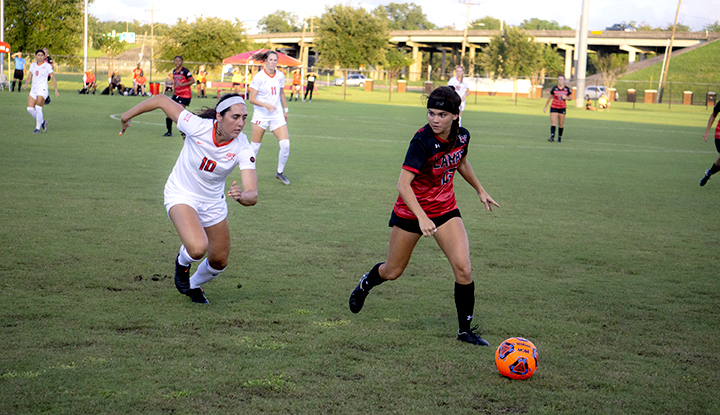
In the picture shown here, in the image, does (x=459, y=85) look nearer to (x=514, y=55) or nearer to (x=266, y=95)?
(x=266, y=95)

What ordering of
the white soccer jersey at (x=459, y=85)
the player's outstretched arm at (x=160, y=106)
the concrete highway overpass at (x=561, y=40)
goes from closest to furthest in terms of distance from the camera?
the player's outstretched arm at (x=160, y=106), the white soccer jersey at (x=459, y=85), the concrete highway overpass at (x=561, y=40)

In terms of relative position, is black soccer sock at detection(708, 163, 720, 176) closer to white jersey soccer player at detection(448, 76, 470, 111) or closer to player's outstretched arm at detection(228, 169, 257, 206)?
white jersey soccer player at detection(448, 76, 470, 111)

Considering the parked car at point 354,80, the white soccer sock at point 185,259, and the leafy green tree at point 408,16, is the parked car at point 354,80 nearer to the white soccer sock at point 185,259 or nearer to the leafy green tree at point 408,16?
the white soccer sock at point 185,259

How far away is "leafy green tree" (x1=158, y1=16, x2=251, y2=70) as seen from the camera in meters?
63.1

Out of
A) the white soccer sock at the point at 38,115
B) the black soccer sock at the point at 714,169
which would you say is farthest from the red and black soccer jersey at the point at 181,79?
the black soccer sock at the point at 714,169

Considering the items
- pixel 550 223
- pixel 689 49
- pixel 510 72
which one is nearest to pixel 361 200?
pixel 550 223

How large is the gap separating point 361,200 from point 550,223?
119 inches

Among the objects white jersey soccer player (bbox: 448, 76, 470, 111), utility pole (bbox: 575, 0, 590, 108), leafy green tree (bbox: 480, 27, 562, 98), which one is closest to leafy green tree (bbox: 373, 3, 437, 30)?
leafy green tree (bbox: 480, 27, 562, 98)

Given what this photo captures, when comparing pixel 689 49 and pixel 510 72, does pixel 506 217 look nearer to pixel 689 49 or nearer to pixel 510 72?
pixel 510 72

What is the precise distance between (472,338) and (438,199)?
3.52ft

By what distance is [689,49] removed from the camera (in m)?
82.3

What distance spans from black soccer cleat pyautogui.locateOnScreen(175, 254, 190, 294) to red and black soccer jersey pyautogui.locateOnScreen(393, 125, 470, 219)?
1.88 m

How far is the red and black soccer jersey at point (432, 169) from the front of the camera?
477 centimetres

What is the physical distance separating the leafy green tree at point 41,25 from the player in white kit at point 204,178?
51.9 meters
